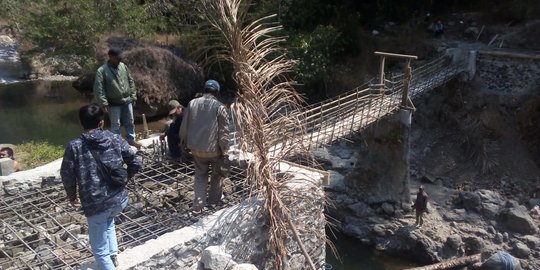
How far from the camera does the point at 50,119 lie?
18031 millimetres

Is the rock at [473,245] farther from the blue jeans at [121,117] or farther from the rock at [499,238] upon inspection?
the blue jeans at [121,117]

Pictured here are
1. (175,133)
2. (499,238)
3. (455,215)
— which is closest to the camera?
(175,133)

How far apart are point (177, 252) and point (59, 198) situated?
2400mm

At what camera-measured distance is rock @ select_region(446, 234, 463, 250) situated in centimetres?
1052

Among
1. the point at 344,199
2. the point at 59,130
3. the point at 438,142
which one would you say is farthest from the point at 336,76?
the point at 59,130

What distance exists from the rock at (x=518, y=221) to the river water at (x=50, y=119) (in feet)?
8.05

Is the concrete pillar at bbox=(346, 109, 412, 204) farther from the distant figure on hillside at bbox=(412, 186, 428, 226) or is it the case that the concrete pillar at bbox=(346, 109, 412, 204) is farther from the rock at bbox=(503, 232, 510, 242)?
the rock at bbox=(503, 232, 510, 242)

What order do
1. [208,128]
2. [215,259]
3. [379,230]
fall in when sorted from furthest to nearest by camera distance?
[379,230], [208,128], [215,259]

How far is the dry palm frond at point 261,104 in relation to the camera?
191 inches

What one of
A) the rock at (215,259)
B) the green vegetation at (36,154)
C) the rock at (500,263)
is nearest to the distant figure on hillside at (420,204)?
the rock at (500,263)

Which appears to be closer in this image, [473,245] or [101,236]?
[101,236]

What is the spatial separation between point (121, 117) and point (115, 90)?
1.94 ft

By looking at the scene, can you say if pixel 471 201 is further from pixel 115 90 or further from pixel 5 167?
pixel 5 167

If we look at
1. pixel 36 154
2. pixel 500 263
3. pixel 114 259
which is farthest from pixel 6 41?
pixel 500 263
